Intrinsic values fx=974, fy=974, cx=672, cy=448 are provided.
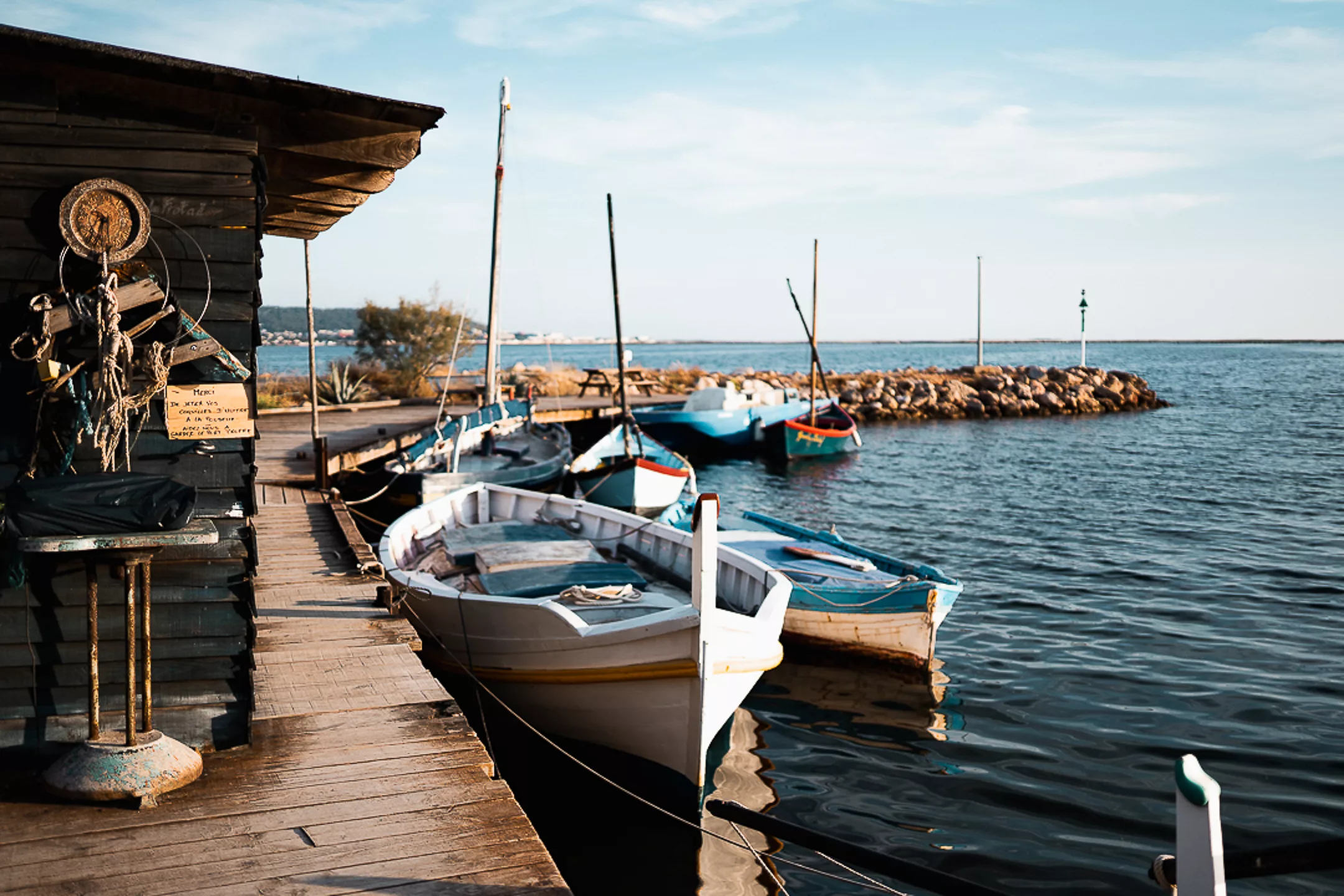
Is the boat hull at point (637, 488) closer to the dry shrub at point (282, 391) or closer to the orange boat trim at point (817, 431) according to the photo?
the orange boat trim at point (817, 431)

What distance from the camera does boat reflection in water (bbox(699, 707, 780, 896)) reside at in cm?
614

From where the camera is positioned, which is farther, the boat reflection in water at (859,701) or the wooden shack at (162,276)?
the boat reflection in water at (859,701)

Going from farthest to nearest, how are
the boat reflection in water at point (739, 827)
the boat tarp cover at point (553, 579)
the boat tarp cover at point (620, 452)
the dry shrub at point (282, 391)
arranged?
the dry shrub at point (282, 391) → the boat tarp cover at point (620, 452) → the boat tarp cover at point (553, 579) → the boat reflection in water at point (739, 827)

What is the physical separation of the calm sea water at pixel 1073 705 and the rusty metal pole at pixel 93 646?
9.88 ft

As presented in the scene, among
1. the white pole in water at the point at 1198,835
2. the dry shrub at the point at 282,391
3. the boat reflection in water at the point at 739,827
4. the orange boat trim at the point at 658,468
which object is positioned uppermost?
the dry shrub at the point at 282,391

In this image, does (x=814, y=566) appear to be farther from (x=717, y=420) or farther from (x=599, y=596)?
(x=717, y=420)

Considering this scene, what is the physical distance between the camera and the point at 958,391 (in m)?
44.7

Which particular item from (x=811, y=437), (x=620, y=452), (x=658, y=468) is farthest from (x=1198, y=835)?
(x=811, y=437)

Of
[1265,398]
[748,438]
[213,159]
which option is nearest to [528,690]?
[213,159]

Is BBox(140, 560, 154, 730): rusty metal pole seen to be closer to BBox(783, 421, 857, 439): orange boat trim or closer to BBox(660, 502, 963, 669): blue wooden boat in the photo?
BBox(660, 502, 963, 669): blue wooden boat

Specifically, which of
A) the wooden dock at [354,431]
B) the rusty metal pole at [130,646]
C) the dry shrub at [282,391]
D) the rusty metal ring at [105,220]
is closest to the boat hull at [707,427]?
the wooden dock at [354,431]

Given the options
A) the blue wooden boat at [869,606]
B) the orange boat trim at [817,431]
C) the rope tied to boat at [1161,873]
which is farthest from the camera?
the orange boat trim at [817,431]

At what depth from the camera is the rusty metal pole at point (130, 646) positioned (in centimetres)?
429

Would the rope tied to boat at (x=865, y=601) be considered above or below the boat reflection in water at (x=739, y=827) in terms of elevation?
above
